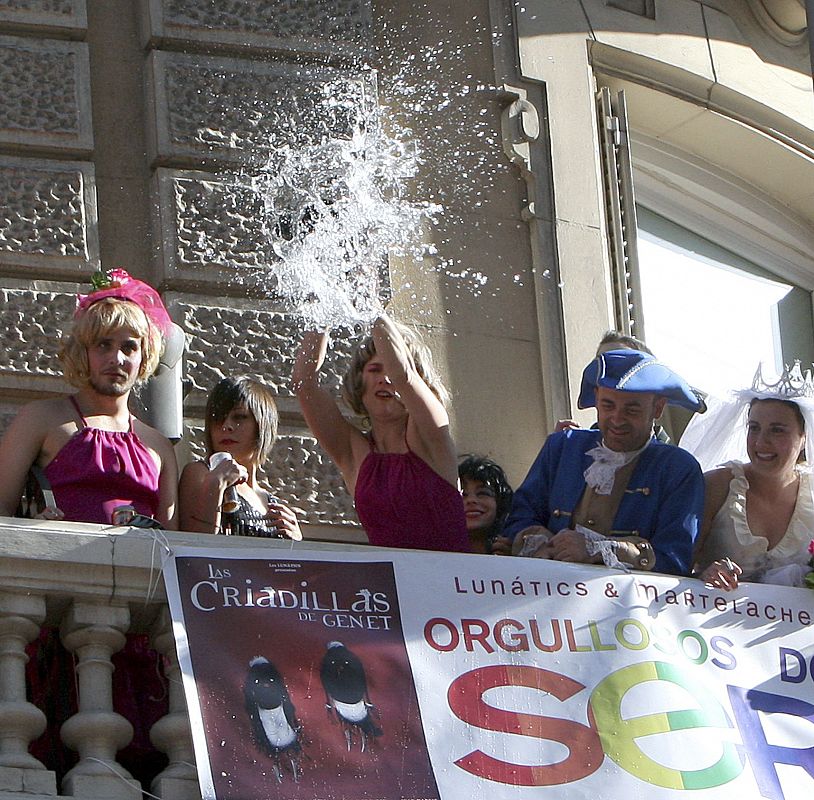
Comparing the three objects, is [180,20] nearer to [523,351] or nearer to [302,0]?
[302,0]

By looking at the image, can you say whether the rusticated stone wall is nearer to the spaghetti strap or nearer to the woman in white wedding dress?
the spaghetti strap

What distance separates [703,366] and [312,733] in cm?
434

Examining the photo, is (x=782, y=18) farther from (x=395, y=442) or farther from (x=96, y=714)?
(x=96, y=714)

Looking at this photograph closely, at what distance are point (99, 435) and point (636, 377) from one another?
5.37 feet

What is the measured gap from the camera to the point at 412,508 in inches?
258

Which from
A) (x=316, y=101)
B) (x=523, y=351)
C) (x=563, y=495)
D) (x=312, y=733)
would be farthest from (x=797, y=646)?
(x=316, y=101)

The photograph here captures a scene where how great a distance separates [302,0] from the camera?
29.2 ft

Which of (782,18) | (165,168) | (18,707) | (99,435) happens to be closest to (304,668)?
(18,707)

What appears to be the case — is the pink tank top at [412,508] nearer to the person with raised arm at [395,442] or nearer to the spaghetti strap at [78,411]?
the person with raised arm at [395,442]

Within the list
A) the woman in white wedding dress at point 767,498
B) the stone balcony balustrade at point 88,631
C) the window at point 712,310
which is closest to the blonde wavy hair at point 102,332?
the stone balcony balustrade at point 88,631

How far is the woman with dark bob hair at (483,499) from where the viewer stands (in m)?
7.25

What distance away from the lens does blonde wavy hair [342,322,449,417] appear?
22.0 ft

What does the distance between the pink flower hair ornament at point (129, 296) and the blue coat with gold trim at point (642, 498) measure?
1187mm

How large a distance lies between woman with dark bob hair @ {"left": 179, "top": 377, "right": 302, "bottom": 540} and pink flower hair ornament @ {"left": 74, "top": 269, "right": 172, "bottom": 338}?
294mm
